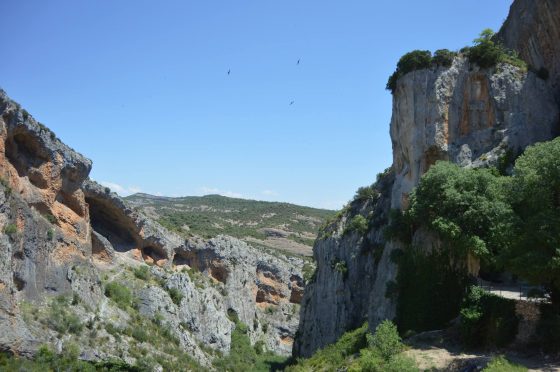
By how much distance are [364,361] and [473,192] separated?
898 centimetres

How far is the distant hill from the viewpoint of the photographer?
86938mm

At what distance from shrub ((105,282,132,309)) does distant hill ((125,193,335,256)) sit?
672 inches

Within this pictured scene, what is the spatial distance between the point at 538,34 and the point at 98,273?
3697 centimetres

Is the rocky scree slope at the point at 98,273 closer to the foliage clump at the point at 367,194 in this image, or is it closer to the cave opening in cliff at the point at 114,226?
the cave opening in cliff at the point at 114,226

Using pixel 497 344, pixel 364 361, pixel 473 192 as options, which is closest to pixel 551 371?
pixel 497 344

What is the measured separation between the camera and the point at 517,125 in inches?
1059

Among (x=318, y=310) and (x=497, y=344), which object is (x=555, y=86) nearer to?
(x=497, y=344)

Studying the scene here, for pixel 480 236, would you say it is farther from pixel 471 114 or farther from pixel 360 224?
pixel 360 224

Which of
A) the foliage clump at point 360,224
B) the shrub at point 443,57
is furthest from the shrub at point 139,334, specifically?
the shrub at point 443,57

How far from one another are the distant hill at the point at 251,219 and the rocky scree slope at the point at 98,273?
7822 millimetres

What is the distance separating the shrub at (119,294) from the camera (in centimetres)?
4131

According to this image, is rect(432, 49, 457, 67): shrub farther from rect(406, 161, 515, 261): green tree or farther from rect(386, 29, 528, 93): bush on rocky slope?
rect(406, 161, 515, 261): green tree

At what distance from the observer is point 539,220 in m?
16.1

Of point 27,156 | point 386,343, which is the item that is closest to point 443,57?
point 386,343
